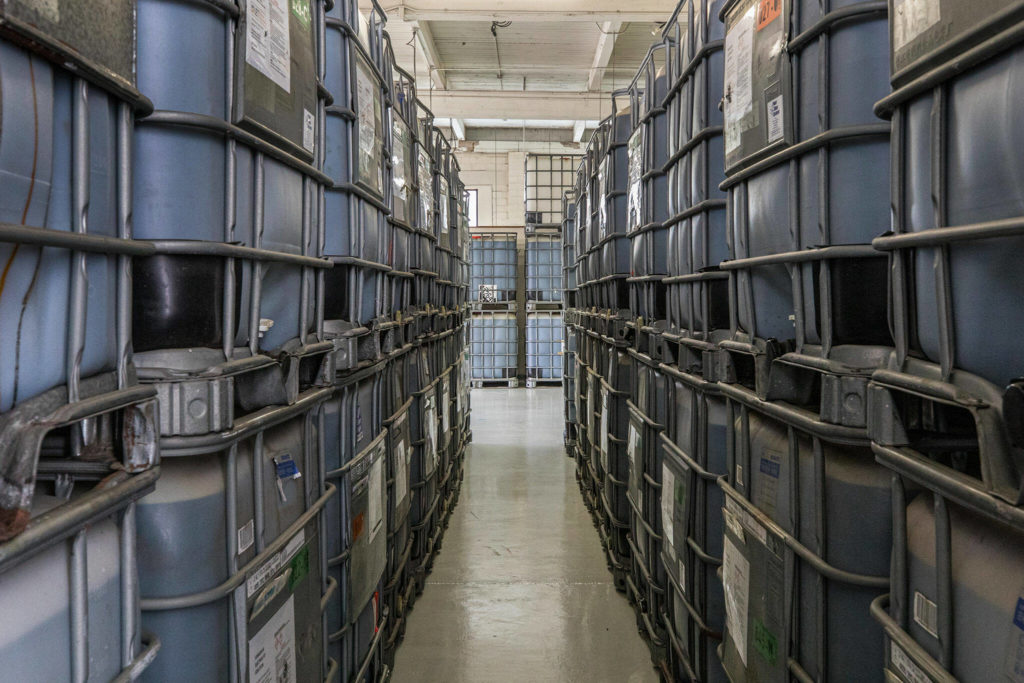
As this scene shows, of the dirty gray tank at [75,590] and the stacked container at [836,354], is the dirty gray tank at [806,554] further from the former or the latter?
the dirty gray tank at [75,590]

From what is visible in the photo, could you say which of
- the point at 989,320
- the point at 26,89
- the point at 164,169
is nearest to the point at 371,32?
the point at 164,169

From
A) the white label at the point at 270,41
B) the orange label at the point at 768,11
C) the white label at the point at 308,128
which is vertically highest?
the orange label at the point at 768,11

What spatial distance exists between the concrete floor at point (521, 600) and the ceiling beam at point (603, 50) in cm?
673

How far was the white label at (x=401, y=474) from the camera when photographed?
3818 mm

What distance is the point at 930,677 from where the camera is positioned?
1.19 metres

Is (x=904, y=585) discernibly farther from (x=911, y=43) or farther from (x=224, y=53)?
(x=224, y=53)

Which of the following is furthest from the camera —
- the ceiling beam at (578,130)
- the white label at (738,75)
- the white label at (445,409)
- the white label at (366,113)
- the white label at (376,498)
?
the ceiling beam at (578,130)

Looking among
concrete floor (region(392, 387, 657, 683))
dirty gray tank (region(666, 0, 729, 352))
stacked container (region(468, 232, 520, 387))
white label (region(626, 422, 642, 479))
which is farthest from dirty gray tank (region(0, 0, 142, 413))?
stacked container (region(468, 232, 520, 387))

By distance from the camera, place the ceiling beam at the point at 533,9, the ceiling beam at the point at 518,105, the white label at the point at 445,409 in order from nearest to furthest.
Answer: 1. the white label at the point at 445,409
2. the ceiling beam at the point at 533,9
3. the ceiling beam at the point at 518,105

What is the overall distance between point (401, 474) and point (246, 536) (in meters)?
2.29

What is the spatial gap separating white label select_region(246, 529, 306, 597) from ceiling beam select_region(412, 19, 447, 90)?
313 inches

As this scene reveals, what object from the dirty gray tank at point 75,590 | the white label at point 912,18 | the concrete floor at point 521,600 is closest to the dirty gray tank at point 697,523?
the concrete floor at point 521,600

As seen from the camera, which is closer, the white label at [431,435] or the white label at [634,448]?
the white label at [634,448]

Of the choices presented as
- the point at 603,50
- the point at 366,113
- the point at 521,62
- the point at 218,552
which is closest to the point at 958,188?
the point at 218,552
